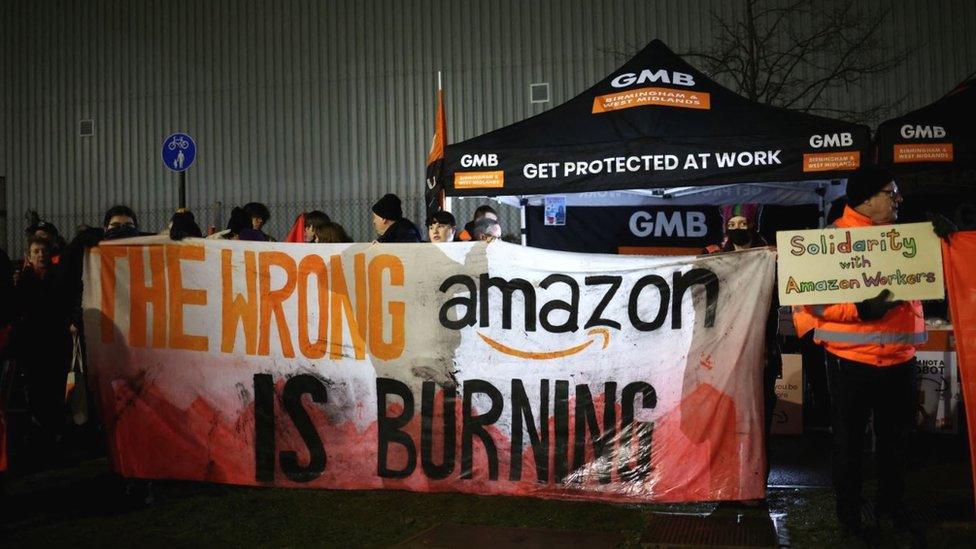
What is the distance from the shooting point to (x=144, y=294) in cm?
584

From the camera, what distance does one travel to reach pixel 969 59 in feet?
52.4

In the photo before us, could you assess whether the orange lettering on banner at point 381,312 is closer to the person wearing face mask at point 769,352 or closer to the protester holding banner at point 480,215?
the protester holding banner at point 480,215

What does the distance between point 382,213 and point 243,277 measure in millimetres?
1308

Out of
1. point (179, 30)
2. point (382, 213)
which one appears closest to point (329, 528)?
point (382, 213)

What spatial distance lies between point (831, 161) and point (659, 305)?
366 cm

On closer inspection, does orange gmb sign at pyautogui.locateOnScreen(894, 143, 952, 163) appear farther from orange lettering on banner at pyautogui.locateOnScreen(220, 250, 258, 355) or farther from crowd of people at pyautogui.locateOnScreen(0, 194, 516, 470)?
orange lettering on banner at pyautogui.locateOnScreen(220, 250, 258, 355)

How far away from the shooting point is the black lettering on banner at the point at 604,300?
17.0ft

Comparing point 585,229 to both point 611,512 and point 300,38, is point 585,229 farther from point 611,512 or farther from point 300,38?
point 300,38

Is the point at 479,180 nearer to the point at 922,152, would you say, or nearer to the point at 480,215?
the point at 480,215

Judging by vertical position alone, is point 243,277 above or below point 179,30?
below

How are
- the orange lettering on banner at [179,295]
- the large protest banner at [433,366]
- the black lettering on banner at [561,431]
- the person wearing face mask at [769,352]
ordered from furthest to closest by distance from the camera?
the orange lettering on banner at [179,295] < the black lettering on banner at [561,431] < the person wearing face mask at [769,352] < the large protest banner at [433,366]

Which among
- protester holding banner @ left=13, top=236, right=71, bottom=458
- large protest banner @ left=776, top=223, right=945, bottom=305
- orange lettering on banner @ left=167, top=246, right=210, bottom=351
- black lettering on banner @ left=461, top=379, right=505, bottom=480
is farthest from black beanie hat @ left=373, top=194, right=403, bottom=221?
large protest banner @ left=776, top=223, right=945, bottom=305

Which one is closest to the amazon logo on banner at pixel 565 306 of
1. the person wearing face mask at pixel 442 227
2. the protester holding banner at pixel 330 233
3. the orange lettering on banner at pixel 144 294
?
the protester holding banner at pixel 330 233

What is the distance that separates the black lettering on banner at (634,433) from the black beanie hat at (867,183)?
1490 millimetres
